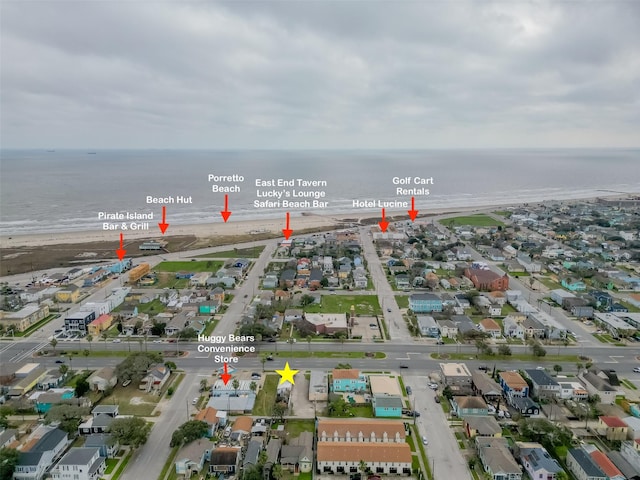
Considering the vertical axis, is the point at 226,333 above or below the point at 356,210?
below

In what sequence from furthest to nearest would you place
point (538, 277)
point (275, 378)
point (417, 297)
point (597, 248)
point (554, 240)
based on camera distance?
point (554, 240), point (597, 248), point (538, 277), point (417, 297), point (275, 378)

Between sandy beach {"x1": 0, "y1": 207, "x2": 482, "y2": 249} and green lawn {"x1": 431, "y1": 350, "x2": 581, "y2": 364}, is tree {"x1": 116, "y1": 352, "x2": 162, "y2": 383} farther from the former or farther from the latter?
sandy beach {"x1": 0, "y1": 207, "x2": 482, "y2": 249}

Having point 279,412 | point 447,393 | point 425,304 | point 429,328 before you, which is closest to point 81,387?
point 279,412

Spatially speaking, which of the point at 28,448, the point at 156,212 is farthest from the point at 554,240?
the point at 156,212

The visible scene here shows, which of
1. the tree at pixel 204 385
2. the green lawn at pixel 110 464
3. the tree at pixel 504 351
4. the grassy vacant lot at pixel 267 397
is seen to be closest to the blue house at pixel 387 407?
the grassy vacant lot at pixel 267 397

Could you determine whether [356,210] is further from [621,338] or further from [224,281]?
[621,338]

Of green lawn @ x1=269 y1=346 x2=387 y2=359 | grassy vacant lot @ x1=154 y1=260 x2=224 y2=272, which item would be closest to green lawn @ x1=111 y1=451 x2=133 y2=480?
green lawn @ x1=269 y1=346 x2=387 y2=359

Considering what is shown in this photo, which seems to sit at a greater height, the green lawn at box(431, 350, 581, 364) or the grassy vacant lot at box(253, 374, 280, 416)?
the green lawn at box(431, 350, 581, 364)
